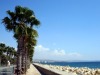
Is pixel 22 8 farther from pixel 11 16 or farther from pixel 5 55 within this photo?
pixel 5 55

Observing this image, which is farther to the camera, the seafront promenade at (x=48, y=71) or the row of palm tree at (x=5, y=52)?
the row of palm tree at (x=5, y=52)

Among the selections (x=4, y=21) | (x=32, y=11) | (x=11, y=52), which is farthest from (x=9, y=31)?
(x=11, y=52)

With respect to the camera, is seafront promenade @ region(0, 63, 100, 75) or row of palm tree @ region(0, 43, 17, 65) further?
row of palm tree @ region(0, 43, 17, 65)

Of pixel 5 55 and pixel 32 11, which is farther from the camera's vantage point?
pixel 5 55

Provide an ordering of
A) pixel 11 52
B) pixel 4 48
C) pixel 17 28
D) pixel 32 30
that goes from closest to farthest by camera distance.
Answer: pixel 17 28
pixel 32 30
pixel 4 48
pixel 11 52

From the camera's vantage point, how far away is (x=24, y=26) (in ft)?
92.0

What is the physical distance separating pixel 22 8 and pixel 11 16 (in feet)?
4.81

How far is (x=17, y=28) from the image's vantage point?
27.4 m

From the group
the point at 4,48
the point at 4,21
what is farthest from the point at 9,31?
the point at 4,48

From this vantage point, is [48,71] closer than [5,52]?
Yes

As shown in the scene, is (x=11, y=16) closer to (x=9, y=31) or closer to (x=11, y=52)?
(x=9, y=31)

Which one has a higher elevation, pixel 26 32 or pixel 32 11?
pixel 32 11

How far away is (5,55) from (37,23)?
83022mm

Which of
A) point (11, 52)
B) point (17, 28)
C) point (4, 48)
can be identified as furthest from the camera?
point (11, 52)
